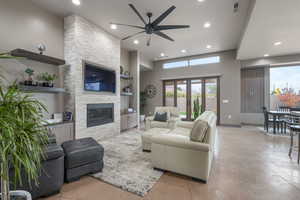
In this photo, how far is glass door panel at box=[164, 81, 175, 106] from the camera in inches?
304

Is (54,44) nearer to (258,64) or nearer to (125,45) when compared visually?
(125,45)

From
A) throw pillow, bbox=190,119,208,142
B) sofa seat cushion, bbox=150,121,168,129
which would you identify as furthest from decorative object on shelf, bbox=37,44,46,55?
throw pillow, bbox=190,119,208,142

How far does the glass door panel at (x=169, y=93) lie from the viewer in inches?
304

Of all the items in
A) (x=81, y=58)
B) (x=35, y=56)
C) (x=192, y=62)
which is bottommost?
(x=35, y=56)

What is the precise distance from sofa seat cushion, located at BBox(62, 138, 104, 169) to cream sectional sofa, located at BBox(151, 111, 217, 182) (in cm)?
99

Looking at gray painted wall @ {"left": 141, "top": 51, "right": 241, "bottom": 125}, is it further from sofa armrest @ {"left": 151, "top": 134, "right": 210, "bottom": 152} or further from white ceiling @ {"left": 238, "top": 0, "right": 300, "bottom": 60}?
sofa armrest @ {"left": 151, "top": 134, "right": 210, "bottom": 152}

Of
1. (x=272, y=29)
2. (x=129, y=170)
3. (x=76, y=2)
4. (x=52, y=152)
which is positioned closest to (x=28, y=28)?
(x=76, y=2)

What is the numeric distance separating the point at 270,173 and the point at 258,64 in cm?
563

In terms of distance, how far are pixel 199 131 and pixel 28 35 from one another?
4236 mm

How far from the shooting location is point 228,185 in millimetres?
1991

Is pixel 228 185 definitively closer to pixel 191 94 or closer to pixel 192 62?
pixel 191 94

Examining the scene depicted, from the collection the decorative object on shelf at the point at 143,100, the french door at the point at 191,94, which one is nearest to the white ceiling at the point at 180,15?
the french door at the point at 191,94

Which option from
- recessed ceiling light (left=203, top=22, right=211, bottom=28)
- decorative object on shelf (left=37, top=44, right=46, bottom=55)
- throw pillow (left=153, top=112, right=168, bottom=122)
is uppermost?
recessed ceiling light (left=203, top=22, right=211, bottom=28)

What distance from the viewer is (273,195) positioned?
1784 mm
